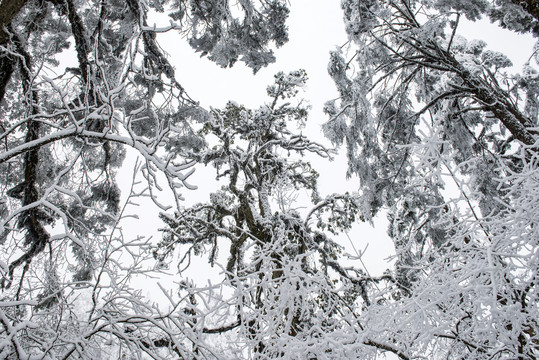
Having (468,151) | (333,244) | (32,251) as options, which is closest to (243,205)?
(333,244)

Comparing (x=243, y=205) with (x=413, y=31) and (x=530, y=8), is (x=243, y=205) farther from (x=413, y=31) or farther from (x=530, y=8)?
(x=530, y=8)

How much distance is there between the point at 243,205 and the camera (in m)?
8.01

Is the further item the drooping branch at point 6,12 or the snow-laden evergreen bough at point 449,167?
the drooping branch at point 6,12

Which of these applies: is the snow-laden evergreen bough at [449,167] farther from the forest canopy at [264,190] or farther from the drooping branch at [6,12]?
the drooping branch at [6,12]

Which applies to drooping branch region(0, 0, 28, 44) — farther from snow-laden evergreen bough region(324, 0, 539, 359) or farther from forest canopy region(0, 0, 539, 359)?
snow-laden evergreen bough region(324, 0, 539, 359)

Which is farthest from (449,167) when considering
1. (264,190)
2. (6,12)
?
(264,190)

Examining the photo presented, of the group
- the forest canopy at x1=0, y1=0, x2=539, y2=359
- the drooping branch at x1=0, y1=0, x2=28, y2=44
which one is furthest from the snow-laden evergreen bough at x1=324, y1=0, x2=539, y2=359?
the drooping branch at x1=0, y1=0, x2=28, y2=44

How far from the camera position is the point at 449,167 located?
2.04 meters

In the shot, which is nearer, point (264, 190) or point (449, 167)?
point (449, 167)

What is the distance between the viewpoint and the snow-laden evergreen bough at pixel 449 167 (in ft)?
5.79

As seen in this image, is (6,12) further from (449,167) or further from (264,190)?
(264,190)

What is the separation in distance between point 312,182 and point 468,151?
5.28 metres

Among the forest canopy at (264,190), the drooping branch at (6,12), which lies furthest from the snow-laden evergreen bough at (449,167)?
the drooping branch at (6,12)

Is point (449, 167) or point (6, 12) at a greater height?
point (6, 12)
